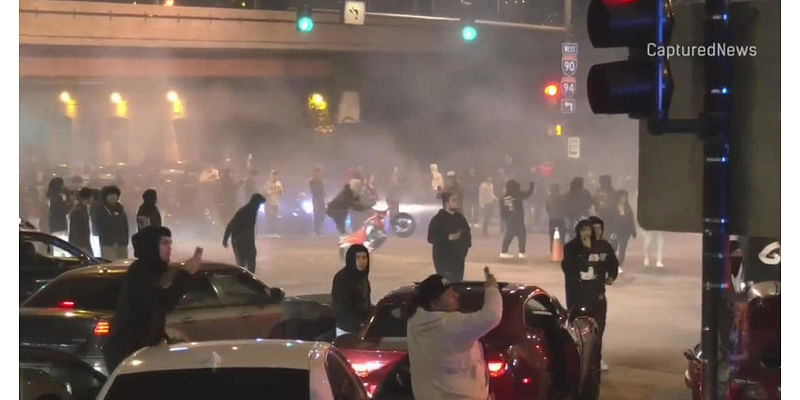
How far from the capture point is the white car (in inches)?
180

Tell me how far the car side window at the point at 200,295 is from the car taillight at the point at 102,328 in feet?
3.11

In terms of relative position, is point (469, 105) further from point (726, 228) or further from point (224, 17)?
point (726, 228)

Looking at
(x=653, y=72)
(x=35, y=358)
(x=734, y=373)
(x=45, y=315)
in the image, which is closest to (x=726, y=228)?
(x=653, y=72)

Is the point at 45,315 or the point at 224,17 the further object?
the point at 224,17

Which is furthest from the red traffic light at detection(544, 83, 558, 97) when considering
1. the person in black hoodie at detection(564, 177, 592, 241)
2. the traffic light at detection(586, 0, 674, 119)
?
the traffic light at detection(586, 0, 674, 119)

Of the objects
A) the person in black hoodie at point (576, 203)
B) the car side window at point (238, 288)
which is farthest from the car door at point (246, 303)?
the person in black hoodie at point (576, 203)

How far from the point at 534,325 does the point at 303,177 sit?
2695 centimetres

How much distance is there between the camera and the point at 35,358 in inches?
286

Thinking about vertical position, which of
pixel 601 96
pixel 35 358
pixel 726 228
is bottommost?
pixel 35 358

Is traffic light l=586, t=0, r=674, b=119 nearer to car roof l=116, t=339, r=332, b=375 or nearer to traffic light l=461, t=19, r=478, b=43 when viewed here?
car roof l=116, t=339, r=332, b=375

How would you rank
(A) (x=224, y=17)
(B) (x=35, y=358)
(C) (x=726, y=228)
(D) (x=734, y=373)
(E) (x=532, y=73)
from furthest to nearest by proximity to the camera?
(E) (x=532, y=73), (A) (x=224, y=17), (B) (x=35, y=358), (D) (x=734, y=373), (C) (x=726, y=228)

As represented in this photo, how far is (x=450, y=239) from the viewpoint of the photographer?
13992 millimetres

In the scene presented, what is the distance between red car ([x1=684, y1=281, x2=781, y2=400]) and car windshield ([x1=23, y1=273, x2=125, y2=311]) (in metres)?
5.27

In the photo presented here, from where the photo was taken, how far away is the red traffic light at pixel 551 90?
24.5 metres
